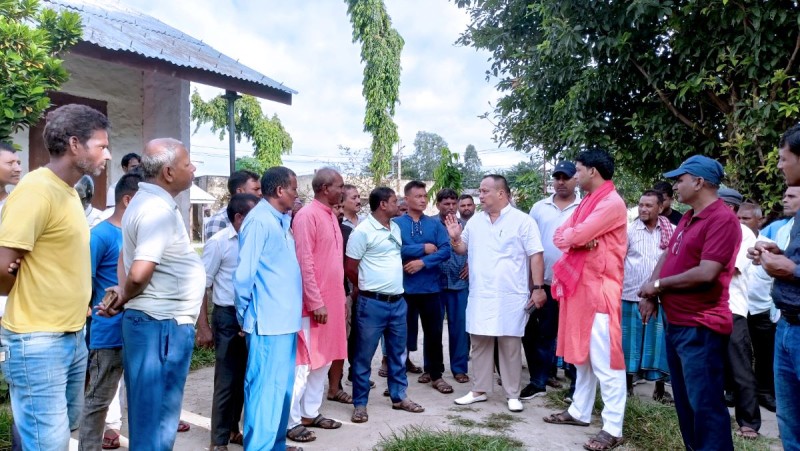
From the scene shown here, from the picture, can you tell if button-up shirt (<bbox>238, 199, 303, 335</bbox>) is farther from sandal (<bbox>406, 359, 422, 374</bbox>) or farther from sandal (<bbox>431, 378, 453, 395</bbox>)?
sandal (<bbox>406, 359, 422, 374</bbox>)

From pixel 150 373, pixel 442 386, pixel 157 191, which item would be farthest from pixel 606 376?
pixel 157 191

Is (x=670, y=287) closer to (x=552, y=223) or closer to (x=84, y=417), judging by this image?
(x=552, y=223)

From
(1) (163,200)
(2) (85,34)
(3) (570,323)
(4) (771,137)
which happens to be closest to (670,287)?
(3) (570,323)

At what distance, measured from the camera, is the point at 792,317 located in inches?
113

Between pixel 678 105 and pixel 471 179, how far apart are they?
47.1m

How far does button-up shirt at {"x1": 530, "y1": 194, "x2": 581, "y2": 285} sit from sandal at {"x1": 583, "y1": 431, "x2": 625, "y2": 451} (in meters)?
1.84

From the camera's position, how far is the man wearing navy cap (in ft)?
18.0

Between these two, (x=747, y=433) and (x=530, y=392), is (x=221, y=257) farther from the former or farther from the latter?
(x=747, y=433)

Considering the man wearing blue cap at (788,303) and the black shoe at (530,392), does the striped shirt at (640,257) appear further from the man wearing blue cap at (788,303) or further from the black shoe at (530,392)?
the man wearing blue cap at (788,303)

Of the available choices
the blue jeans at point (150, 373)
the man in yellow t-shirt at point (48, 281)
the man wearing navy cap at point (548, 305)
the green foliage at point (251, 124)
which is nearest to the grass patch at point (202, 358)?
the man wearing navy cap at point (548, 305)

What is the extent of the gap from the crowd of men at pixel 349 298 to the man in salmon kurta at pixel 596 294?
2 cm

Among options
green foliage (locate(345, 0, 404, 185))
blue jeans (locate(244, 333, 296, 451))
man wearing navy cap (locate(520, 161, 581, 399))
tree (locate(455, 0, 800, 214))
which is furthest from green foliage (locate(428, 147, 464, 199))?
green foliage (locate(345, 0, 404, 185))

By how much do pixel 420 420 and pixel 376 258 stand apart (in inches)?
54.5

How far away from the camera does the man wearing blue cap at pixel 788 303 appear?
2.84 meters
